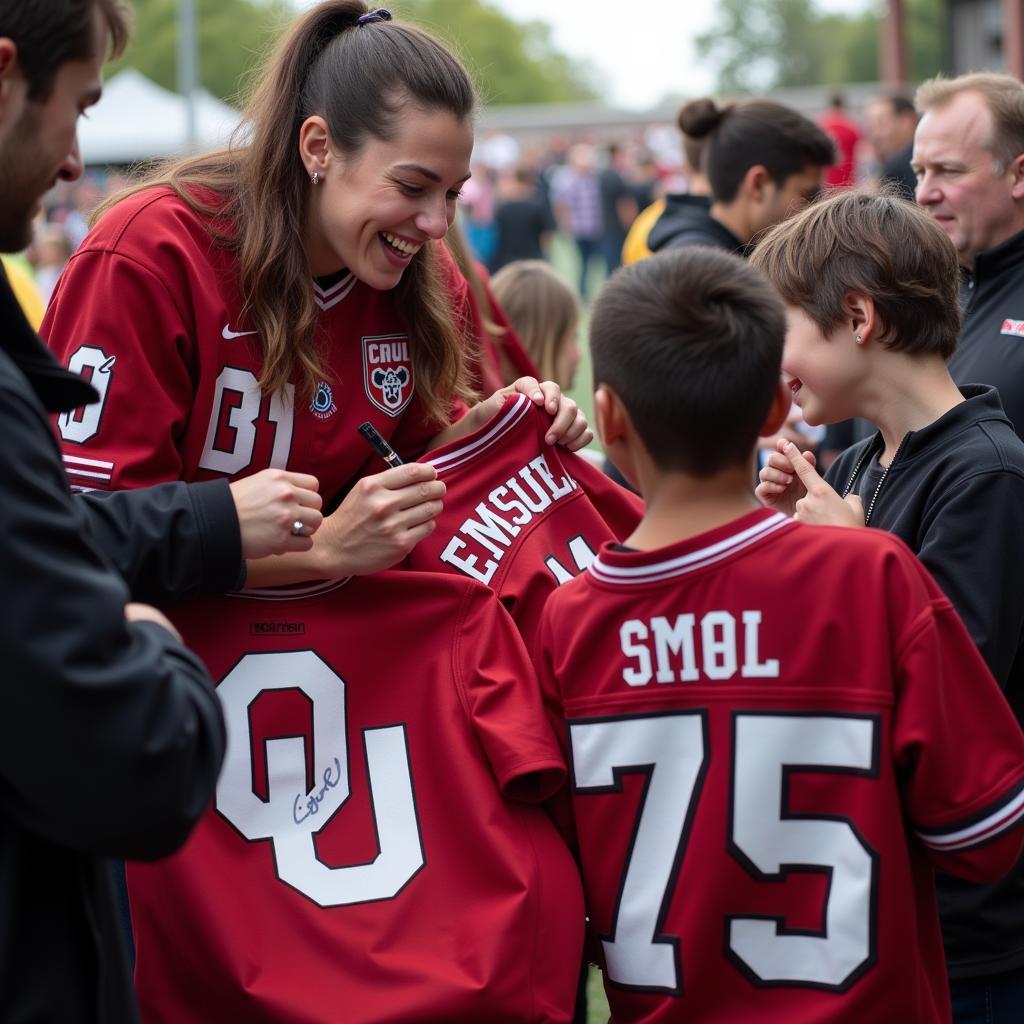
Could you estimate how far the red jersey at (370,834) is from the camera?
2.04 metres

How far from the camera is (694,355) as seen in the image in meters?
1.99

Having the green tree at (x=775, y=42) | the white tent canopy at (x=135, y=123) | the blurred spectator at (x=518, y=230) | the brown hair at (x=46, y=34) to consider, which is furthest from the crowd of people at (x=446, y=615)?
the green tree at (x=775, y=42)

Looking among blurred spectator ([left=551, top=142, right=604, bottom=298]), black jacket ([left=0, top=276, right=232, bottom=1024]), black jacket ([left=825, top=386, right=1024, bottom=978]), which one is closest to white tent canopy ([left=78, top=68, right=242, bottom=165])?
blurred spectator ([left=551, top=142, right=604, bottom=298])

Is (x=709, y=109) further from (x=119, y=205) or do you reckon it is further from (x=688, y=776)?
(x=688, y=776)

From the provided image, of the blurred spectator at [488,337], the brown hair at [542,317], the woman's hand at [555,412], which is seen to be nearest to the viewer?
the woman's hand at [555,412]

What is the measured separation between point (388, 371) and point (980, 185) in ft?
6.47

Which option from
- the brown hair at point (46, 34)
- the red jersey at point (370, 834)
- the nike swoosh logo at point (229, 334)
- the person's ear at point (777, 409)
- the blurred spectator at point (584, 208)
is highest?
the brown hair at point (46, 34)

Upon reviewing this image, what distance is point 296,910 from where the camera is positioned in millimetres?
2109

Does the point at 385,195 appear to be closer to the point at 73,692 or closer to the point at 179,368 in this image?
the point at 179,368

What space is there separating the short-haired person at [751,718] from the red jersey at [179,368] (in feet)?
2.69

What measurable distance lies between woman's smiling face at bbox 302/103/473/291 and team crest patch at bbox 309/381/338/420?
23 cm

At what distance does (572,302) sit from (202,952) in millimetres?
3773

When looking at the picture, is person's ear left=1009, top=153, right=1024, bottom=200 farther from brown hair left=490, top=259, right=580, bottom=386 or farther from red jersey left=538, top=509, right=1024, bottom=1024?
red jersey left=538, top=509, right=1024, bottom=1024

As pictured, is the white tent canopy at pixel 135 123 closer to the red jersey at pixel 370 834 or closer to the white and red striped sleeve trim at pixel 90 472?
the white and red striped sleeve trim at pixel 90 472
